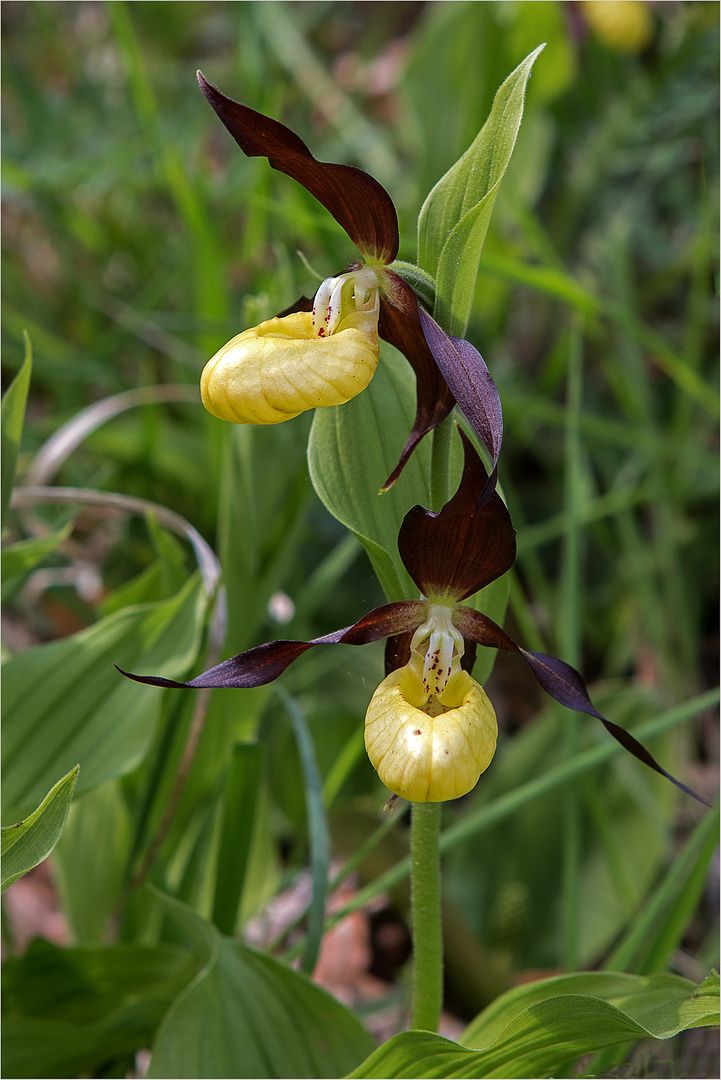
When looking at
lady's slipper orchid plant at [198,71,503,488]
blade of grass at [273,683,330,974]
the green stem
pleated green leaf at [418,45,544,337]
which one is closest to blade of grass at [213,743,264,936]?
blade of grass at [273,683,330,974]

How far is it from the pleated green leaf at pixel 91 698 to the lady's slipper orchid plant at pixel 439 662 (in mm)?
297

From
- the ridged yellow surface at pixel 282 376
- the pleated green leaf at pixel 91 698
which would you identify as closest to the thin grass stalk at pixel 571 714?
the pleated green leaf at pixel 91 698

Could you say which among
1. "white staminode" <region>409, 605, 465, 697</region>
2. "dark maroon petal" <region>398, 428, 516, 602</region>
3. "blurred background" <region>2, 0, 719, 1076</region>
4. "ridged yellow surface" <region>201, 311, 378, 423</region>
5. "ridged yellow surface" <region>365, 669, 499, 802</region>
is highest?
"blurred background" <region>2, 0, 719, 1076</region>

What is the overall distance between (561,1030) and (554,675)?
11.7 inches

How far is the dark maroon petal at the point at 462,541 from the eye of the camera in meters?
0.69

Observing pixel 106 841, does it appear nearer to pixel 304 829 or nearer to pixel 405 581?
pixel 304 829

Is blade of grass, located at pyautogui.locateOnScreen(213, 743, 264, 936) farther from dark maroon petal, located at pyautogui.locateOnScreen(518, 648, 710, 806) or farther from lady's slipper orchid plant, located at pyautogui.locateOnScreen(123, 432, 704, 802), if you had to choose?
dark maroon petal, located at pyautogui.locateOnScreen(518, 648, 710, 806)

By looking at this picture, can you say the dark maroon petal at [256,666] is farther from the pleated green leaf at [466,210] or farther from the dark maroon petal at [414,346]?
the pleated green leaf at [466,210]

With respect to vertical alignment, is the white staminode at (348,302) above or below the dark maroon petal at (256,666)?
Result: above

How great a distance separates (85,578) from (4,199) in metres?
1.42

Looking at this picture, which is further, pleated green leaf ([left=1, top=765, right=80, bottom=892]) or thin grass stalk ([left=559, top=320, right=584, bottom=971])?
thin grass stalk ([left=559, top=320, right=584, bottom=971])

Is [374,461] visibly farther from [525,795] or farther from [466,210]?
[525,795]

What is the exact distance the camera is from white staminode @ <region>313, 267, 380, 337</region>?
0.72 m

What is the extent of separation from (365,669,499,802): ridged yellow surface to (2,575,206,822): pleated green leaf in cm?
35
